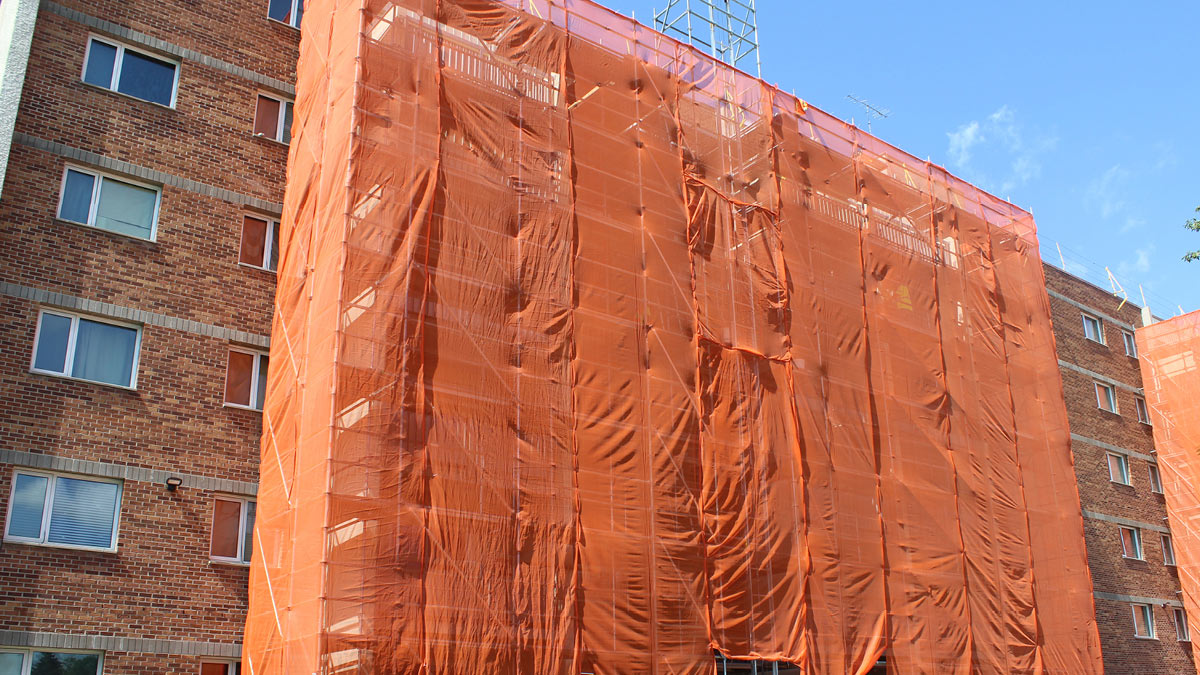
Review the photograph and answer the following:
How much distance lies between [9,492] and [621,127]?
12513 mm

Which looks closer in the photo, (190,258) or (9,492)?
(9,492)

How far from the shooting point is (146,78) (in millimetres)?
19125

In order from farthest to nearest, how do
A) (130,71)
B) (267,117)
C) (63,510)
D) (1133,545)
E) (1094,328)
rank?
(1094,328) < (1133,545) < (267,117) < (130,71) < (63,510)

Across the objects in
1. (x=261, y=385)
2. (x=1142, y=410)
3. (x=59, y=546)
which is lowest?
(x=59, y=546)

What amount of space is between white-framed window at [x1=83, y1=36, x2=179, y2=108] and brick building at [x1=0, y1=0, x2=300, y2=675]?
0.03 m

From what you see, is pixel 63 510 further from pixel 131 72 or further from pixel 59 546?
pixel 131 72

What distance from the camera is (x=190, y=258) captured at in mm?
18266

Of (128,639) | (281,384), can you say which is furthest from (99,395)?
(128,639)

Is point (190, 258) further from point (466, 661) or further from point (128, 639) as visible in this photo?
point (466, 661)

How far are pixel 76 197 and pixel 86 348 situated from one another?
2.72 metres

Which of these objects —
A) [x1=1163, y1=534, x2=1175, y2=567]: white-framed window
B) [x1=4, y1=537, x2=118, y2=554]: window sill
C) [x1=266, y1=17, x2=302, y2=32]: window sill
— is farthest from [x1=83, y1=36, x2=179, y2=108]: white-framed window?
[x1=1163, y1=534, x2=1175, y2=567]: white-framed window

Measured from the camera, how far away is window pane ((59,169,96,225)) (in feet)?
57.8

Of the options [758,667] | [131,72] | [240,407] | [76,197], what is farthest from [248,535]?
[758,667]

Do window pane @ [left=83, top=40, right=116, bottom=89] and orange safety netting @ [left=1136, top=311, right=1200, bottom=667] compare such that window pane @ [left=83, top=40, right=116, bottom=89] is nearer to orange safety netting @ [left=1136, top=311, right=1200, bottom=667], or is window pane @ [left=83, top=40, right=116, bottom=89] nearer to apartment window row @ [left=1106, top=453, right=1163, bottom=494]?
apartment window row @ [left=1106, top=453, right=1163, bottom=494]
